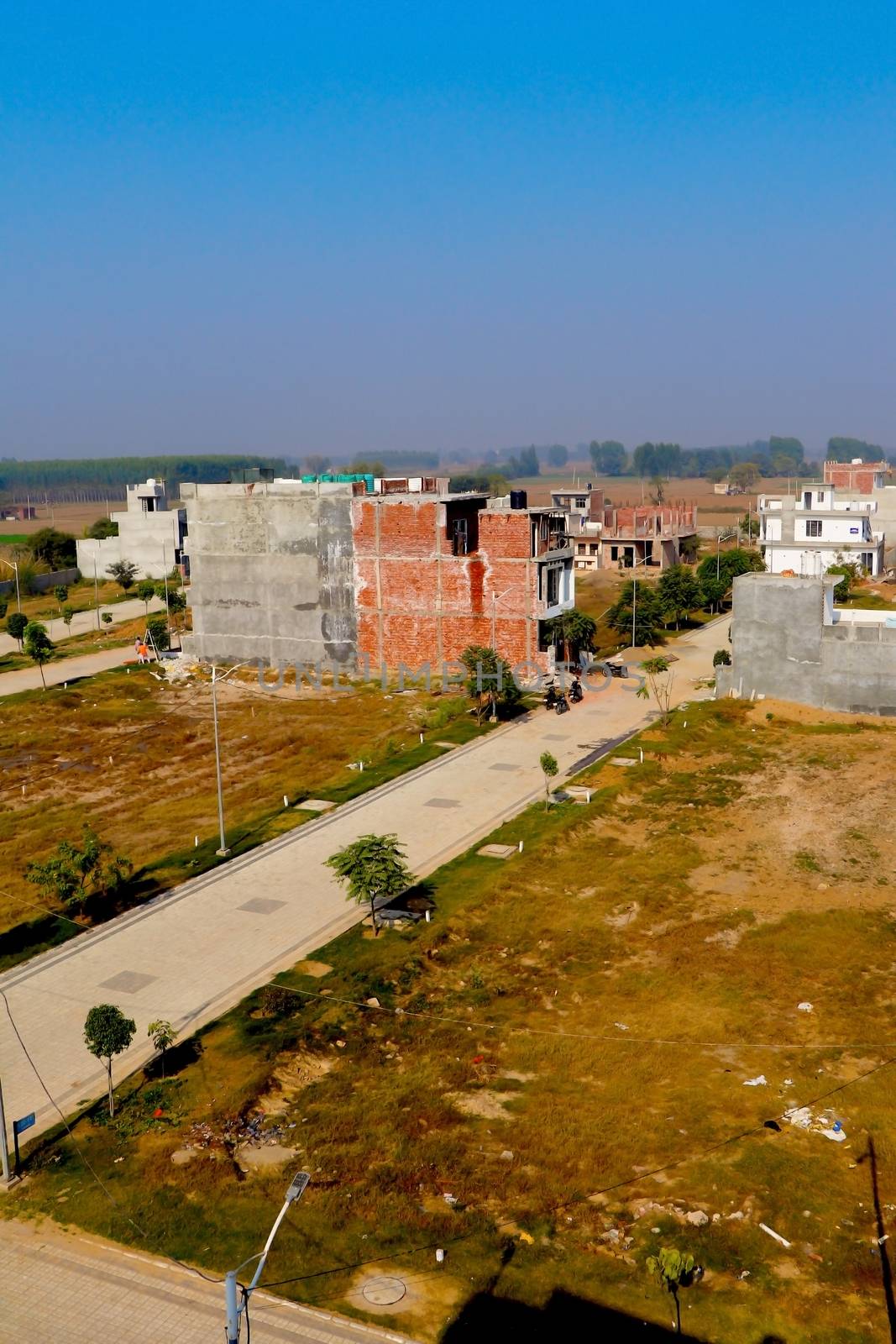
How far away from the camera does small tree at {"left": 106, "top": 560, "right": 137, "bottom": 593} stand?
99562 millimetres

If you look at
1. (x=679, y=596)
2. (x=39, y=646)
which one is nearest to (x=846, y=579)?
(x=679, y=596)

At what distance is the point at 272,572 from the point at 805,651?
31648 millimetres

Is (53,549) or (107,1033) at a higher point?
(53,549)

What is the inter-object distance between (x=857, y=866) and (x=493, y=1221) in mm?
19244

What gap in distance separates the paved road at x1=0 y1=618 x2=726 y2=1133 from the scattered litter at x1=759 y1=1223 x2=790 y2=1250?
13181 millimetres

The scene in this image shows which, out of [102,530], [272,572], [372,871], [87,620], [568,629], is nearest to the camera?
[372,871]

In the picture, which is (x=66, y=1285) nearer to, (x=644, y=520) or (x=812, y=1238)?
(x=812, y=1238)

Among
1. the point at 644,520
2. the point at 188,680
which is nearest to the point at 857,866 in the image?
the point at 188,680

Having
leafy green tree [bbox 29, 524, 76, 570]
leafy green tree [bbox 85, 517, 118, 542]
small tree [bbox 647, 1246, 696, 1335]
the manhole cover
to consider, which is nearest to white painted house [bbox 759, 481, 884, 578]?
leafy green tree [bbox 29, 524, 76, 570]

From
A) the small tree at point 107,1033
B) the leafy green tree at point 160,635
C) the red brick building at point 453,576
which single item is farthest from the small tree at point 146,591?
the small tree at point 107,1033

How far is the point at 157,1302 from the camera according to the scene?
17359mm

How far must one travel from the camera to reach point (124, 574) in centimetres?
9981

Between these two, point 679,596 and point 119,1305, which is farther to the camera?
point 679,596

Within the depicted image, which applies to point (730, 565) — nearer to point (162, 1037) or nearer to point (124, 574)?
point (124, 574)
